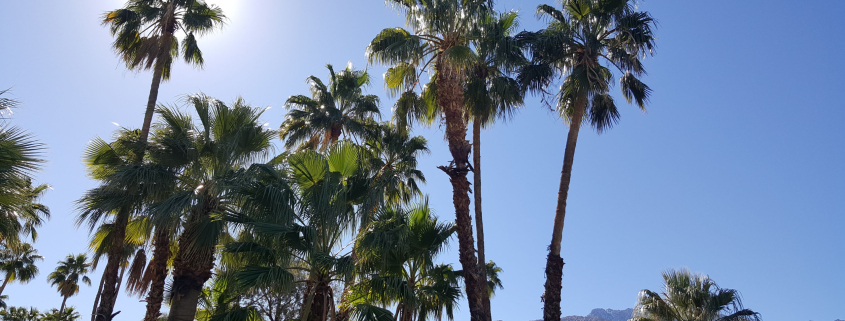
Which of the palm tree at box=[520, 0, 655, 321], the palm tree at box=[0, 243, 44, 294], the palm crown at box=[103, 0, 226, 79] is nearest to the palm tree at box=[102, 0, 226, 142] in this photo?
the palm crown at box=[103, 0, 226, 79]

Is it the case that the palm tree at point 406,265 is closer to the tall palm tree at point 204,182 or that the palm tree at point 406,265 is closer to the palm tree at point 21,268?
the tall palm tree at point 204,182

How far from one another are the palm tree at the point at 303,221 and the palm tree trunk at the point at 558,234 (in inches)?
218

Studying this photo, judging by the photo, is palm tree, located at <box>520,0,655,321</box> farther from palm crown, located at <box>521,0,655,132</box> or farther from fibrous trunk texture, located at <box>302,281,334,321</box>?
fibrous trunk texture, located at <box>302,281,334,321</box>

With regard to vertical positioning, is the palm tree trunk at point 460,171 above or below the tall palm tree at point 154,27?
below

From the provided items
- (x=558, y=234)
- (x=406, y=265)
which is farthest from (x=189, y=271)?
(x=558, y=234)

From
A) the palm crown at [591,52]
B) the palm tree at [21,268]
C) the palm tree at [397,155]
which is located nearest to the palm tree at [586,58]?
the palm crown at [591,52]

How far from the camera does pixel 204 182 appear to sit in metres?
12.6

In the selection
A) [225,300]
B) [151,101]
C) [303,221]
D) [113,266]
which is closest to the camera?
[303,221]

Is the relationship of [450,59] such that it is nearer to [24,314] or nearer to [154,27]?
[154,27]

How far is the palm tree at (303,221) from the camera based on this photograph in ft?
33.1

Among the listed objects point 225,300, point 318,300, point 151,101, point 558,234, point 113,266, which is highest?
point 151,101

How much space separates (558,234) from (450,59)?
5.18m

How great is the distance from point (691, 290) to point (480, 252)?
6649 millimetres

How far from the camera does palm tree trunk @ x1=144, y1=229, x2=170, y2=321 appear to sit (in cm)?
1201
